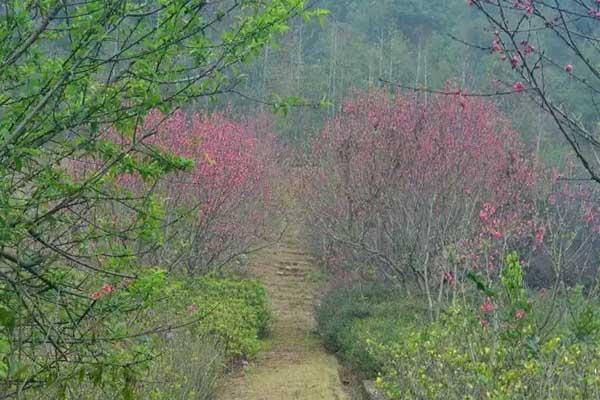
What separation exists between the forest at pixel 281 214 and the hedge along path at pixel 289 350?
7 cm

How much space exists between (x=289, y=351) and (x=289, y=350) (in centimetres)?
8

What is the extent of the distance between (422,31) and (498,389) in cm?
3038

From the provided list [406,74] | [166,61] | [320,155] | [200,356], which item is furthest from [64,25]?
[406,74]

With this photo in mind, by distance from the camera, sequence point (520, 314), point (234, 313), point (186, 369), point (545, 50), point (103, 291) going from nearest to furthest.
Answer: point (545, 50) → point (103, 291) → point (520, 314) → point (186, 369) → point (234, 313)

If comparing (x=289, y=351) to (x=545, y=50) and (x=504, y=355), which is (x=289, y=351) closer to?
(x=504, y=355)

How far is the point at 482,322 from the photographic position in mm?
5117

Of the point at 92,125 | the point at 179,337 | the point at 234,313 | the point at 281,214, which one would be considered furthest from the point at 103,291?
the point at 281,214

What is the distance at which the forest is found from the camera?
2.66 meters

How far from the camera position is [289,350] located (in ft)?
38.4

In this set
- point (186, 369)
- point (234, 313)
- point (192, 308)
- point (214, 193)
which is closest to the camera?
point (186, 369)

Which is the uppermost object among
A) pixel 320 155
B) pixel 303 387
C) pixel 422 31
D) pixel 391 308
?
pixel 422 31

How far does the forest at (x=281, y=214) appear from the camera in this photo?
266cm

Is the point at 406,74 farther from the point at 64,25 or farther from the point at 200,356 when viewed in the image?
the point at 64,25

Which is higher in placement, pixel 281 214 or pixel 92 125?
pixel 92 125
